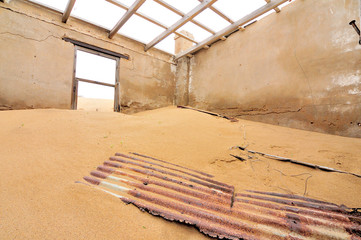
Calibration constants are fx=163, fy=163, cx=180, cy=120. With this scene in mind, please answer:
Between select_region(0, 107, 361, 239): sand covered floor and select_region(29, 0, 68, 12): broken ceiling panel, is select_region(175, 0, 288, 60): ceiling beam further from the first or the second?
select_region(29, 0, 68, 12): broken ceiling panel

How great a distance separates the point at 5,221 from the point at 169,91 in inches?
242

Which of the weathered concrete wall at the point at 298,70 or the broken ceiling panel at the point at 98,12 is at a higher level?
the broken ceiling panel at the point at 98,12

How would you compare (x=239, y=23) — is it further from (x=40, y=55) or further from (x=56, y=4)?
(x=40, y=55)

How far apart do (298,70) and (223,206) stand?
13.2ft

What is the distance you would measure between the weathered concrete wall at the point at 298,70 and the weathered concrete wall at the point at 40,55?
3.53m

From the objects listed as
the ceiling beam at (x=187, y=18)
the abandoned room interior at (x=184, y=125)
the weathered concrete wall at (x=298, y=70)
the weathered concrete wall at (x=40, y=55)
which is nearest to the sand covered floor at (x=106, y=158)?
the abandoned room interior at (x=184, y=125)

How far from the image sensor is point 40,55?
4.15 metres

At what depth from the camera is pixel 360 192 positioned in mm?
1188

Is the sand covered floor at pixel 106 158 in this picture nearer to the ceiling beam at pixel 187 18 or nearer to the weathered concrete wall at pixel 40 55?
the weathered concrete wall at pixel 40 55

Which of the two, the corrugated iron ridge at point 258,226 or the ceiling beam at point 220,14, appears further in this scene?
the ceiling beam at point 220,14

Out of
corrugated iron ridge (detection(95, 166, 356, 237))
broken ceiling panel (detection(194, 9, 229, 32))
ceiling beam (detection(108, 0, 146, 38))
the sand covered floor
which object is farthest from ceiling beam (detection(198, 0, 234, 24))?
corrugated iron ridge (detection(95, 166, 356, 237))

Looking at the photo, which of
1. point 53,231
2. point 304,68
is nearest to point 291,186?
point 53,231

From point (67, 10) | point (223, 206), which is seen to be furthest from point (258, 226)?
point (67, 10)

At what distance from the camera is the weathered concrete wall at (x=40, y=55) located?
3.79 metres
